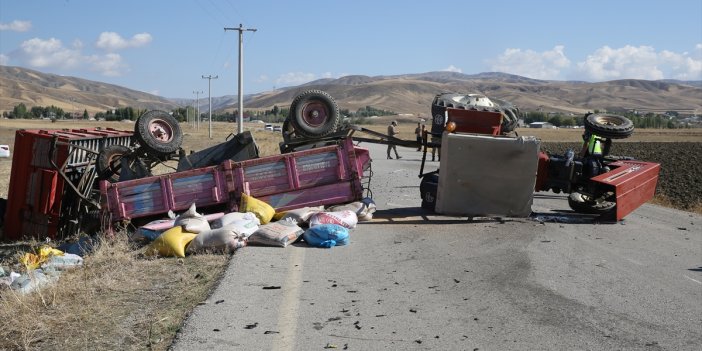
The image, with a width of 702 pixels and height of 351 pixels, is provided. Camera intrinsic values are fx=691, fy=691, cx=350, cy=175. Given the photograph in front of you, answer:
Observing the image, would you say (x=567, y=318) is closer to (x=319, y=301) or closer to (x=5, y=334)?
(x=319, y=301)

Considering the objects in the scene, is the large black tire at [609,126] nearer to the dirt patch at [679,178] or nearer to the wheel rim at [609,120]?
the wheel rim at [609,120]

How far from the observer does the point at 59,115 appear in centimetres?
14788

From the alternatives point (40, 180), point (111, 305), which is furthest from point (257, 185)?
point (111, 305)

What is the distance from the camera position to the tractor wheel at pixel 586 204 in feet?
42.2

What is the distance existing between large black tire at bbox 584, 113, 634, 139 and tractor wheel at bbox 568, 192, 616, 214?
1223mm

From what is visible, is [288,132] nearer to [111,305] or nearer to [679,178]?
[111,305]

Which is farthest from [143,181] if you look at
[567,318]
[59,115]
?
[59,115]

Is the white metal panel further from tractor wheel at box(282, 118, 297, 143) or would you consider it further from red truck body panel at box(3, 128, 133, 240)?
red truck body panel at box(3, 128, 133, 240)

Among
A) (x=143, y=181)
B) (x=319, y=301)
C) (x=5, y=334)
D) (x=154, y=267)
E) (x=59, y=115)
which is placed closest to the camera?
(x=5, y=334)

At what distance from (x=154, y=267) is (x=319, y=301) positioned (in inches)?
97.8

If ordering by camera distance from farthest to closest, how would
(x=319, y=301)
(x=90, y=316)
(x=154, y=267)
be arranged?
(x=154, y=267) < (x=319, y=301) < (x=90, y=316)

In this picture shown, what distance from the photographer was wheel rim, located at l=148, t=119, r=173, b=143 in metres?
11.8

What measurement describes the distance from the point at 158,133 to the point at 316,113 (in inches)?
109

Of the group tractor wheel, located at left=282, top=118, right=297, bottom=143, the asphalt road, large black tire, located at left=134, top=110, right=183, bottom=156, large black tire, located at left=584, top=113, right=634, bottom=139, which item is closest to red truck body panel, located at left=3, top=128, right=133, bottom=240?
large black tire, located at left=134, top=110, right=183, bottom=156
